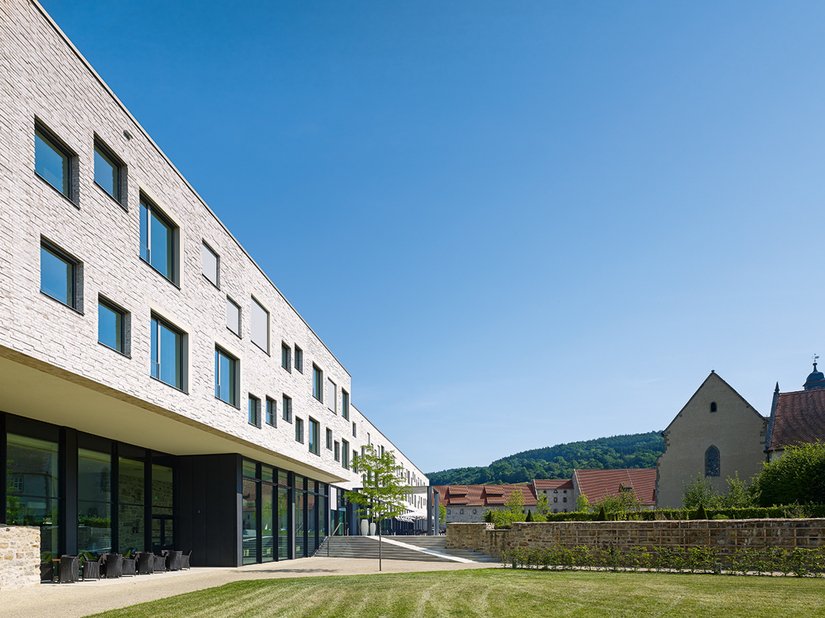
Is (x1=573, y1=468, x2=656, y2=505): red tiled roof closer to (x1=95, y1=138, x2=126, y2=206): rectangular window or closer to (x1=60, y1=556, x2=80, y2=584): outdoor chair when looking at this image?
(x1=60, y1=556, x2=80, y2=584): outdoor chair

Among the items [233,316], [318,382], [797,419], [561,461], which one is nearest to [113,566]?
[233,316]

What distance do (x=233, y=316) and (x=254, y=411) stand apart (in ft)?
12.7

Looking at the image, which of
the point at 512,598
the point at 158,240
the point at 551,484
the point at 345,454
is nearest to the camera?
the point at 512,598

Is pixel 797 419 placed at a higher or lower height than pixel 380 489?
higher

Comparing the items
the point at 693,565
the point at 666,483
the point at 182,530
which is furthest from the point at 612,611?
the point at 666,483

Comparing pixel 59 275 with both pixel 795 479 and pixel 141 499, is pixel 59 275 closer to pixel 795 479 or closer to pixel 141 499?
pixel 141 499

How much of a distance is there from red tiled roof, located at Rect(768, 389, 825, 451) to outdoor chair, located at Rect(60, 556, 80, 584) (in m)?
45.6

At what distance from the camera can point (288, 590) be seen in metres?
16.4

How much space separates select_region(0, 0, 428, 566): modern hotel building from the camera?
49.2 ft

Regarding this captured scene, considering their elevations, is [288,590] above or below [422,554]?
above

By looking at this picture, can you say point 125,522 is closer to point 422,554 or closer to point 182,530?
point 182,530

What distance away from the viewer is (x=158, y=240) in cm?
2111

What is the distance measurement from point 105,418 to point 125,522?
5085 mm

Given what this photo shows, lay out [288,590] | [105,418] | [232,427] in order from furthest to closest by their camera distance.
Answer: [232,427]
[105,418]
[288,590]
